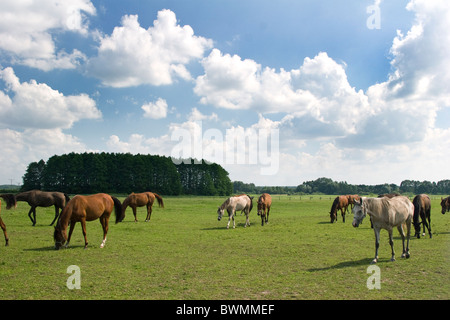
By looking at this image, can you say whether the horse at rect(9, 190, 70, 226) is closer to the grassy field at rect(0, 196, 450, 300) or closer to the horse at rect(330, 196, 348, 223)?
the grassy field at rect(0, 196, 450, 300)

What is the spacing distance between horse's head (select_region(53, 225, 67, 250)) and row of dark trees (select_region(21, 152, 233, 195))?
74.1 metres

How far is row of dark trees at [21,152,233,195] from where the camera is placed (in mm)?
84500

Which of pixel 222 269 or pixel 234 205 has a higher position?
pixel 234 205

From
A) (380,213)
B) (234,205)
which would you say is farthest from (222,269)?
(234,205)

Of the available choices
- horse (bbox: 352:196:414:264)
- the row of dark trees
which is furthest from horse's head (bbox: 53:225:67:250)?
the row of dark trees

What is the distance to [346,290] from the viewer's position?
7438 mm

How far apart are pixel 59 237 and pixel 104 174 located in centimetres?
7807

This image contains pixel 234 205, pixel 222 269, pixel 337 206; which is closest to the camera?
pixel 222 269

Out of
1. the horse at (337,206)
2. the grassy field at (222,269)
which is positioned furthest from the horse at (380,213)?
the horse at (337,206)

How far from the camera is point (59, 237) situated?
40.9ft

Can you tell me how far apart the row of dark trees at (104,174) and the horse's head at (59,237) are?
243ft

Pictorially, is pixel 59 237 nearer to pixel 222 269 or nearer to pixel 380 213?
pixel 222 269

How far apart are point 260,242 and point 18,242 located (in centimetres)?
1162

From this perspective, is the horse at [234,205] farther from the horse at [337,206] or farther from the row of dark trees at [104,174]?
the row of dark trees at [104,174]
